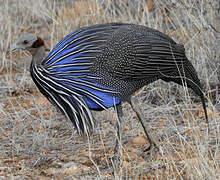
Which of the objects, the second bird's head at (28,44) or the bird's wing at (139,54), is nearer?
the bird's wing at (139,54)

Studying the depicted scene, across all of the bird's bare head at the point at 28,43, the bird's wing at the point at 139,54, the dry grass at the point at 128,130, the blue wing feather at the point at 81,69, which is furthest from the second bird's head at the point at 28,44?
the dry grass at the point at 128,130

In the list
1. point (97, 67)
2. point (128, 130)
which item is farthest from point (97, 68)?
point (128, 130)

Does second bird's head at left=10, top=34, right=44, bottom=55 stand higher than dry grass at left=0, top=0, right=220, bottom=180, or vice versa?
second bird's head at left=10, top=34, right=44, bottom=55

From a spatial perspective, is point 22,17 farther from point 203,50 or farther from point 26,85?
point 203,50

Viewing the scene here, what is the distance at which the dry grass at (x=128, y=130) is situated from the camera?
101 inches

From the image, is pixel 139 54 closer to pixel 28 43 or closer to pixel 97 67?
pixel 97 67

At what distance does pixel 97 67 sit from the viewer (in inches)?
103

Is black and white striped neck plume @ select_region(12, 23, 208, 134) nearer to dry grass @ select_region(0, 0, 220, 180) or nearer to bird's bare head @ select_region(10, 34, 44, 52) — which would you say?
bird's bare head @ select_region(10, 34, 44, 52)

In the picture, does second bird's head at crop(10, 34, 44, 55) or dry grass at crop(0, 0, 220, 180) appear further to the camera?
second bird's head at crop(10, 34, 44, 55)

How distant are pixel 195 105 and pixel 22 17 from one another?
2597 millimetres

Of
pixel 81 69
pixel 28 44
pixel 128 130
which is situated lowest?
pixel 128 130

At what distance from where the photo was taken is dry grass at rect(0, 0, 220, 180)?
8.41 ft

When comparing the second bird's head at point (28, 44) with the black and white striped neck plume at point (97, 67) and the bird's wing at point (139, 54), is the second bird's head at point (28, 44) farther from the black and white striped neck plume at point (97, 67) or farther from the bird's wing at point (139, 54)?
the bird's wing at point (139, 54)

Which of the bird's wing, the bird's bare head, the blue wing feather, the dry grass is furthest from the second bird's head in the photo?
the dry grass
